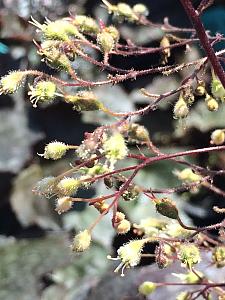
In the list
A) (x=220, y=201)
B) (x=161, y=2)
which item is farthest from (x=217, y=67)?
(x=161, y=2)

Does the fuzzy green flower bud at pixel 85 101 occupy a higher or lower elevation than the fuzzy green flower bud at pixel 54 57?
lower

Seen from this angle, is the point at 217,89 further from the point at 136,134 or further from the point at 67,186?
the point at 67,186

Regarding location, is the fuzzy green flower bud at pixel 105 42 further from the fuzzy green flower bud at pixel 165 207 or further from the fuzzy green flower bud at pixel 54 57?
the fuzzy green flower bud at pixel 165 207

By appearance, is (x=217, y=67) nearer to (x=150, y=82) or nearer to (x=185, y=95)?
(x=185, y=95)

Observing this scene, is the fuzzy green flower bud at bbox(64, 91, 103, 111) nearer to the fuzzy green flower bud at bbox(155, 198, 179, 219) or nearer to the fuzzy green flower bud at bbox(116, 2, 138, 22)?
the fuzzy green flower bud at bbox(155, 198, 179, 219)

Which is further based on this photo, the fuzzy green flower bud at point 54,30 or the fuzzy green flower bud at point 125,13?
the fuzzy green flower bud at point 125,13

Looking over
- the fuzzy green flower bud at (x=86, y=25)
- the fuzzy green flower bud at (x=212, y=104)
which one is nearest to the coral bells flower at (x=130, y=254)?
the fuzzy green flower bud at (x=212, y=104)

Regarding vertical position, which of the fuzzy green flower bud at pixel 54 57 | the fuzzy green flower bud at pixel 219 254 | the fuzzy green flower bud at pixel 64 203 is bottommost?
the fuzzy green flower bud at pixel 219 254

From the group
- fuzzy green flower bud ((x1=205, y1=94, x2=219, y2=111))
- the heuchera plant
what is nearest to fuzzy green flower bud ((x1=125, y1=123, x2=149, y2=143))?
the heuchera plant

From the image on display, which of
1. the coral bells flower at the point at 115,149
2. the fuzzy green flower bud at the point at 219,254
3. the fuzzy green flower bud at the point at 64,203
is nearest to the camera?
the coral bells flower at the point at 115,149

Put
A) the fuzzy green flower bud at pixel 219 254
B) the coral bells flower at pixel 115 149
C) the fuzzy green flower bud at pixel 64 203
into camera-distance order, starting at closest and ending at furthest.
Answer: the coral bells flower at pixel 115 149 → the fuzzy green flower bud at pixel 64 203 → the fuzzy green flower bud at pixel 219 254

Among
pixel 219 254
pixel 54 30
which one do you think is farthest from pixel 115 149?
pixel 219 254
